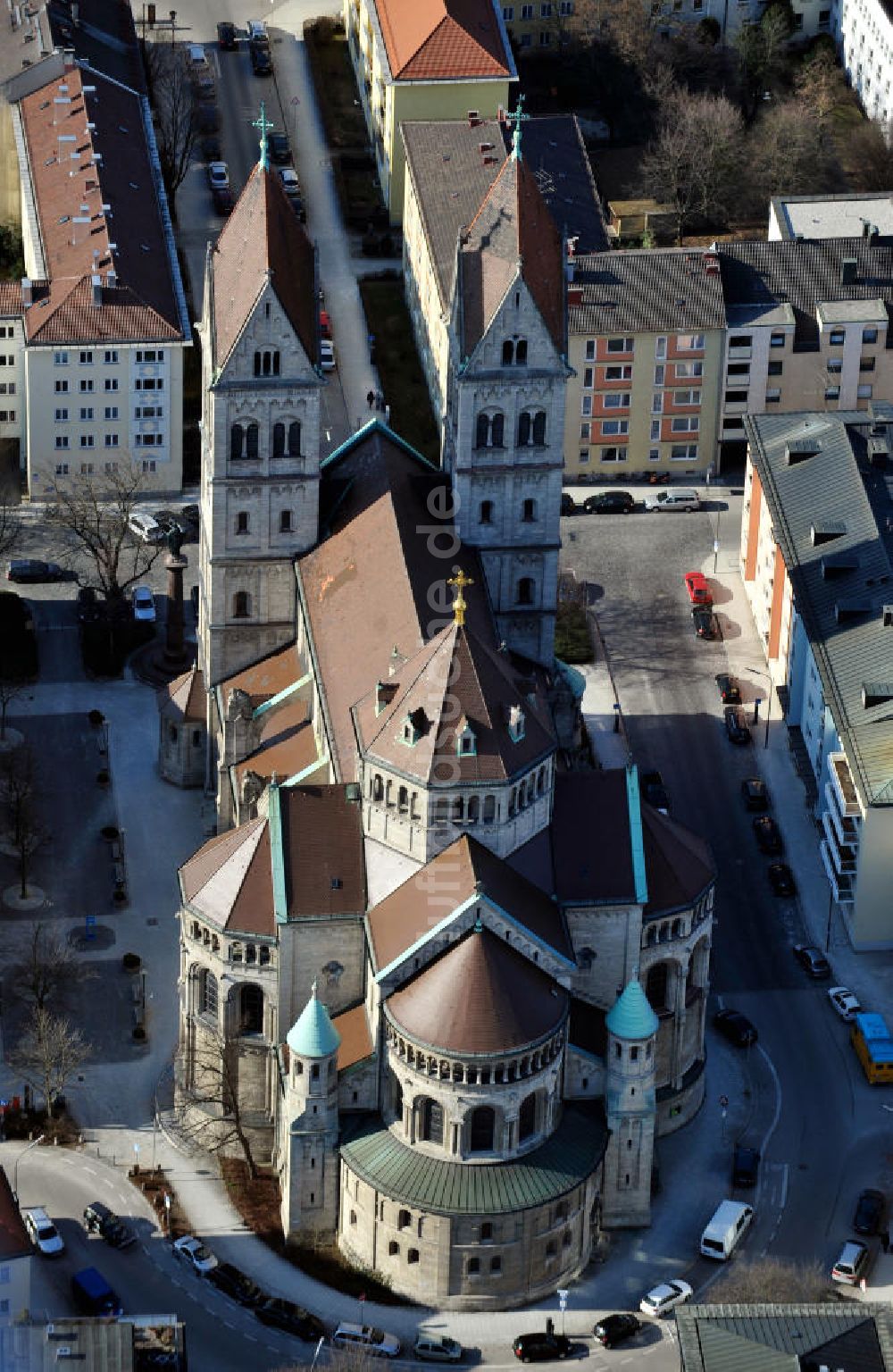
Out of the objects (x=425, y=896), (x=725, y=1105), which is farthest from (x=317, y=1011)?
(x=725, y=1105)

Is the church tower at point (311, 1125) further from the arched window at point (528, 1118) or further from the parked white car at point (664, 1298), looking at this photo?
the parked white car at point (664, 1298)

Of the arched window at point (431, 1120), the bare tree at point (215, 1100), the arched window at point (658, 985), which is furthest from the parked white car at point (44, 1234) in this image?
the arched window at point (658, 985)

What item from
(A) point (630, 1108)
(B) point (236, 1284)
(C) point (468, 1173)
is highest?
(A) point (630, 1108)

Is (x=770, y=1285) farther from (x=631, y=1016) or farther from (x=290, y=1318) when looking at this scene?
(x=290, y=1318)

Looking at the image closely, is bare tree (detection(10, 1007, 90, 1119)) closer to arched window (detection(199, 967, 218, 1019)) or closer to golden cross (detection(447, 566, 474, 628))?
arched window (detection(199, 967, 218, 1019))

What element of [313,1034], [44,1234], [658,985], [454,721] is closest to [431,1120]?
[313,1034]
